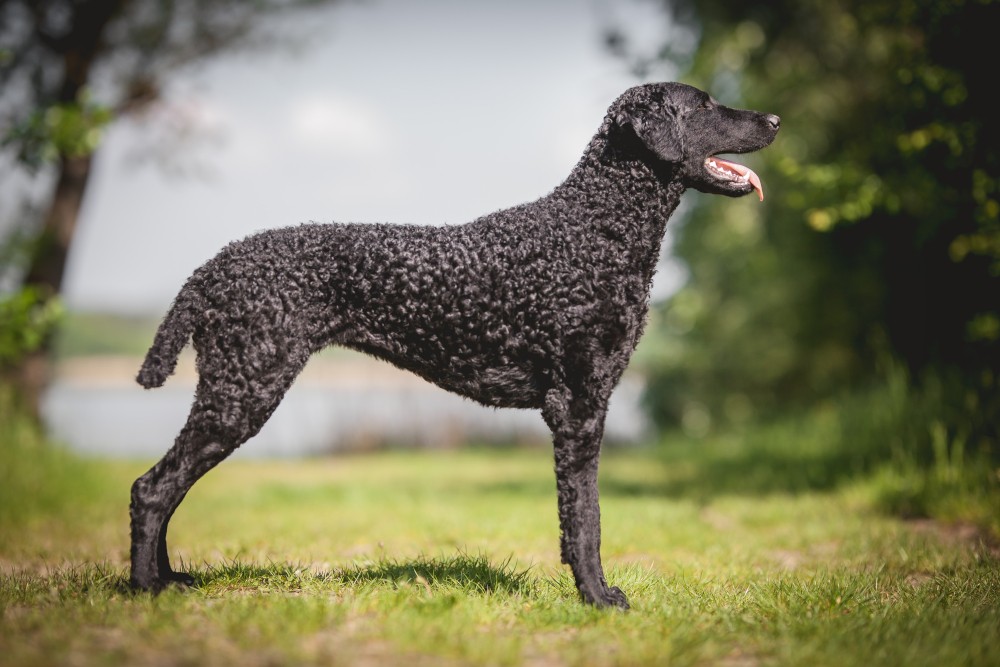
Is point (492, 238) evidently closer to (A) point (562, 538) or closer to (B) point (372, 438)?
(A) point (562, 538)

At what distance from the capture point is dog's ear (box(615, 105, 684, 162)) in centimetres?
358

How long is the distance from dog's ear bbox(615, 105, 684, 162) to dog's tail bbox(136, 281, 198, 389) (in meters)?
2.17

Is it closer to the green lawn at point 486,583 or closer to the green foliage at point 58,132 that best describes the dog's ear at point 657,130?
the green lawn at point 486,583

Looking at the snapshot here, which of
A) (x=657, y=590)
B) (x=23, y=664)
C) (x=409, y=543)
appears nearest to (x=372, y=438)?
(x=409, y=543)

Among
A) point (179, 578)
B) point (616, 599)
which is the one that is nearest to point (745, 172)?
point (616, 599)

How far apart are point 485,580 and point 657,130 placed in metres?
2.29

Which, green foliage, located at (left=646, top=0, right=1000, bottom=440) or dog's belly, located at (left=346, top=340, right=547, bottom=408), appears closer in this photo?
dog's belly, located at (left=346, top=340, right=547, bottom=408)

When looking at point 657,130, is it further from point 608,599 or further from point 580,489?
point 608,599

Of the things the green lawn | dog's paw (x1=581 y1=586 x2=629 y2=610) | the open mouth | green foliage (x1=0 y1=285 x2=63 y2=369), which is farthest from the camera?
green foliage (x1=0 y1=285 x2=63 y2=369)

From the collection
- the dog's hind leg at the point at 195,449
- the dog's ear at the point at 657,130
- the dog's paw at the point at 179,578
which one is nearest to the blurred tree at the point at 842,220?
the dog's ear at the point at 657,130

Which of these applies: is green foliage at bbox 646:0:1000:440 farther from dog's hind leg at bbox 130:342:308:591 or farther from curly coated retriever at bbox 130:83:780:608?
dog's hind leg at bbox 130:342:308:591

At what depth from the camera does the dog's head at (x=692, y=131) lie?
3.59 meters

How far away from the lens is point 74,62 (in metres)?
A: 10.0

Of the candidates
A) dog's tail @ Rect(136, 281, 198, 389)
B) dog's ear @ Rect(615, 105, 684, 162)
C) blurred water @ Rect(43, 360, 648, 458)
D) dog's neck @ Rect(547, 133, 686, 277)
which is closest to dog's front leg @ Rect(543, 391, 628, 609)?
dog's neck @ Rect(547, 133, 686, 277)
